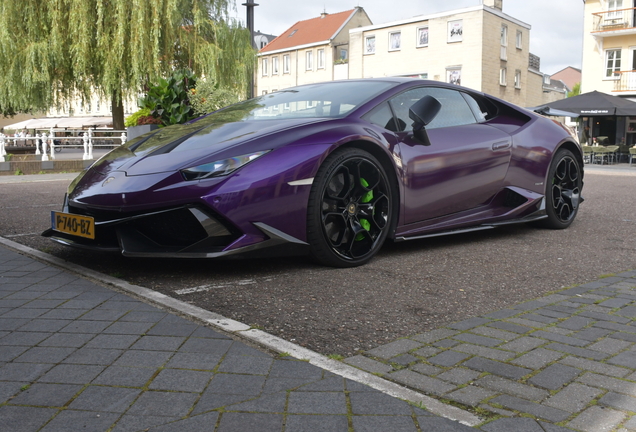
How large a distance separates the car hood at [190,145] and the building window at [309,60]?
48946 mm

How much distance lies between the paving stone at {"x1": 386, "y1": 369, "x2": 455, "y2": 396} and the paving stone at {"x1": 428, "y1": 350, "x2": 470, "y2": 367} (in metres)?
0.16

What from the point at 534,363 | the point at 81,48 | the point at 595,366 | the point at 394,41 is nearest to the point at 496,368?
the point at 534,363

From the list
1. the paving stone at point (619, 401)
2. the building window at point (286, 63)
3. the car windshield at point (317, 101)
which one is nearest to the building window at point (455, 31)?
the building window at point (286, 63)

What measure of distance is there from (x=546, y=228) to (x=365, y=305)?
3.30 metres

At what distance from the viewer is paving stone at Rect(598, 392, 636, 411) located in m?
2.15

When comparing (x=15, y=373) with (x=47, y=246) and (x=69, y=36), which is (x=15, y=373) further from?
(x=69, y=36)

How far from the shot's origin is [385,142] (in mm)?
4477

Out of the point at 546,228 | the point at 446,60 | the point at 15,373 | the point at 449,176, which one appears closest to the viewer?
the point at 15,373

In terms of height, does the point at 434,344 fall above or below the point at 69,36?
below

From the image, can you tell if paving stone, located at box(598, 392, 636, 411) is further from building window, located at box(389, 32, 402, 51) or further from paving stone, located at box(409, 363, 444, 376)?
building window, located at box(389, 32, 402, 51)

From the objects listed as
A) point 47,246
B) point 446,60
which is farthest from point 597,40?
point 47,246

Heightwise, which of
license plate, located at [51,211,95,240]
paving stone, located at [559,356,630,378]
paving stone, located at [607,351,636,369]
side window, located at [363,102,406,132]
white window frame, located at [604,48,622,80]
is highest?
white window frame, located at [604,48,622,80]

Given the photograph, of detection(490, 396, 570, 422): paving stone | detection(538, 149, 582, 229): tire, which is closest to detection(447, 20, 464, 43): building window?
detection(538, 149, 582, 229): tire

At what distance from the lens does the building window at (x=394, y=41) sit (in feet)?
145
